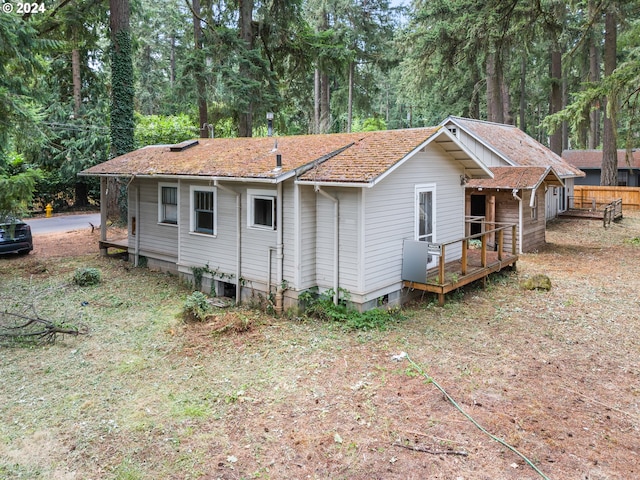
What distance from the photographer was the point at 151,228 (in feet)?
43.2

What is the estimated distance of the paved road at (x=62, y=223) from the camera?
67.4 ft

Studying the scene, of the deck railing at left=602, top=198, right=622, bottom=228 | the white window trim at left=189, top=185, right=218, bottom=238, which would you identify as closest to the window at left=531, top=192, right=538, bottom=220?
the deck railing at left=602, top=198, right=622, bottom=228

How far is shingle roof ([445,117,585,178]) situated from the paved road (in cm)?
1748

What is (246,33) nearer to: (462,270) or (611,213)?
(462,270)

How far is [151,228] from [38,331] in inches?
201

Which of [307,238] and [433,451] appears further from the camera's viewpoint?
[307,238]

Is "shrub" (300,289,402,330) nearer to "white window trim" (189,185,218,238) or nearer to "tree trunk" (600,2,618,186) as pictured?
"white window trim" (189,185,218,238)

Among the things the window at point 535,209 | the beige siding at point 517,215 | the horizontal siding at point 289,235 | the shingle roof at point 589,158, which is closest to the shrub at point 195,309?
the horizontal siding at point 289,235

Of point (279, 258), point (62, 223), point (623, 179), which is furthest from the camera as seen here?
point (623, 179)

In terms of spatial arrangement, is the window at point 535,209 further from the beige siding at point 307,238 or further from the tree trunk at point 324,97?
the tree trunk at point 324,97

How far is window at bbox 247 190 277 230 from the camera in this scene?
31.7 feet

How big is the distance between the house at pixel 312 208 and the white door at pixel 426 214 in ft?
0.08

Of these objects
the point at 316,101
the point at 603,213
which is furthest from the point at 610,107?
the point at 316,101

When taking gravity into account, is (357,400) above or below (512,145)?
below
